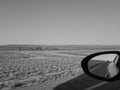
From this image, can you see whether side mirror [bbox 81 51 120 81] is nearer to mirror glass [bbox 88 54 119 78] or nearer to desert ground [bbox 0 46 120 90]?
mirror glass [bbox 88 54 119 78]

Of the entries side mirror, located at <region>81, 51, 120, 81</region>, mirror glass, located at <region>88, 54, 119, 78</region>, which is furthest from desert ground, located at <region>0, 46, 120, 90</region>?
side mirror, located at <region>81, 51, 120, 81</region>

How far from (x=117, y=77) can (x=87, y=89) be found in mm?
413

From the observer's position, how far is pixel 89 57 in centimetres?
124

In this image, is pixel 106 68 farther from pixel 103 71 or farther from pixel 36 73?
pixel 36 73

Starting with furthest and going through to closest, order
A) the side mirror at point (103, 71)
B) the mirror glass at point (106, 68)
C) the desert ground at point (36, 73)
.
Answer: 1. the desert ground at point (36, 73)
2. the mirror glass at point (106, 68)
3. the side mirror at point (103, 71)

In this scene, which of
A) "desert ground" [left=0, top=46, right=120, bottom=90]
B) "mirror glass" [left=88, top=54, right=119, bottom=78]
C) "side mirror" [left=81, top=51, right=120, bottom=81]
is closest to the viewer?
"side mirror" [left=81, top=51, right=120, bottom=81]

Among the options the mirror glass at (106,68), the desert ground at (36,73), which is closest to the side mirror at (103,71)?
the mirror glass at (106,68)

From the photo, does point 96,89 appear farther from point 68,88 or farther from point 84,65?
point 68,88

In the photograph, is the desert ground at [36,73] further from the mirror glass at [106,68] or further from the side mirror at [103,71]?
the side mirror at [103,71]

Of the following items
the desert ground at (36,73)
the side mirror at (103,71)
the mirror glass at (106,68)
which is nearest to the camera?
the side mirror at (103,71)

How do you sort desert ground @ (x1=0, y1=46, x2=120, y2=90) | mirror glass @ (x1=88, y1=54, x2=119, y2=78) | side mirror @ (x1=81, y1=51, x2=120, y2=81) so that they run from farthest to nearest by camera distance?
desert ground @ (x1=0, y1=46, x2=120, y2=90)
mirror glass @ (x1=88, y1=54, x2=119, y2=78)
side mirror @ (x1=81, y1=51, x2=120, y2=81)

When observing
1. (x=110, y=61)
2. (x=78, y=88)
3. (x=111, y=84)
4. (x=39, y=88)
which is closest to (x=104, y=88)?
(x=111, y=84)

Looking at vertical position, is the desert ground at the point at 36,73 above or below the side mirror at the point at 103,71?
below

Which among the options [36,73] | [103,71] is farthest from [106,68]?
[36,73]
